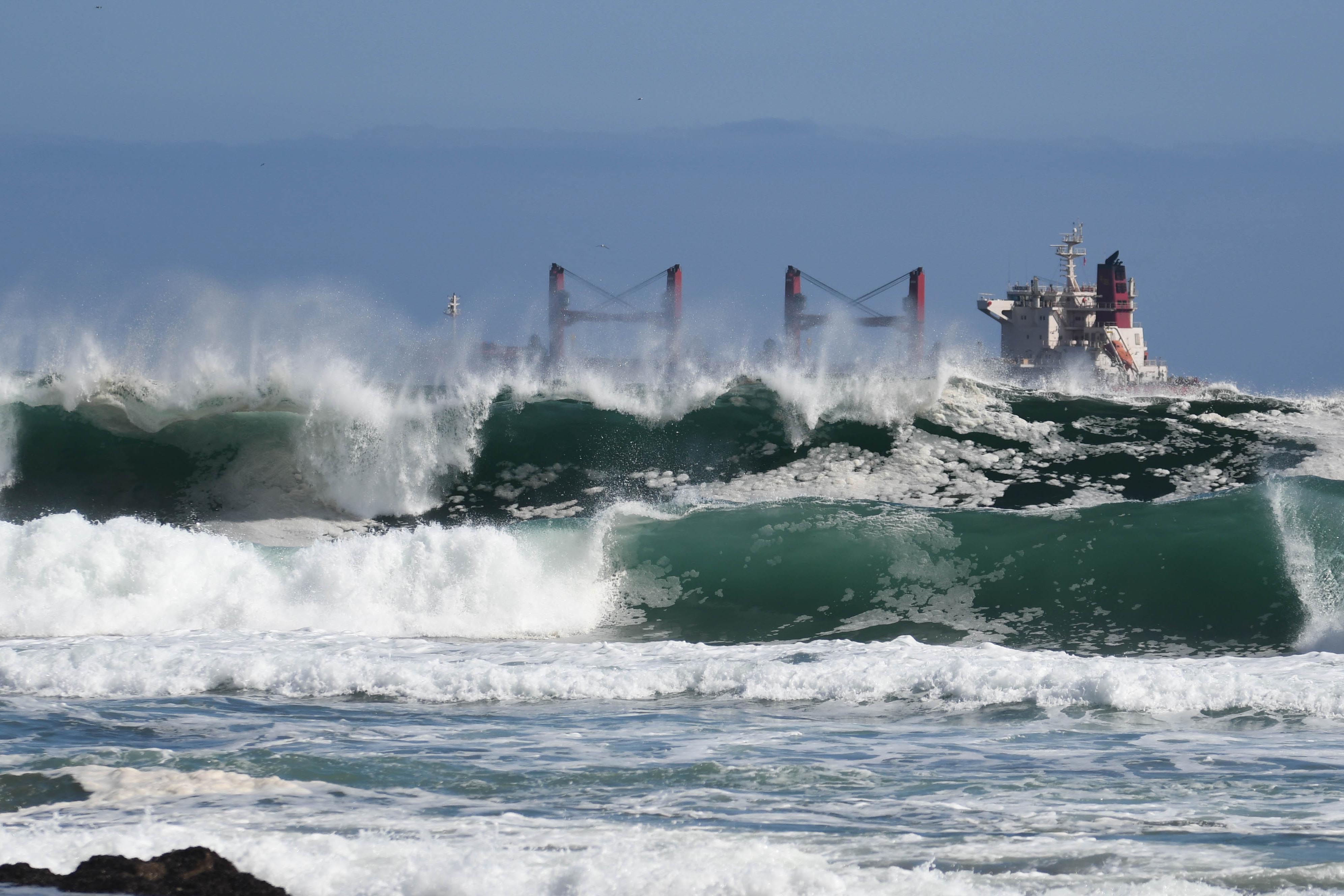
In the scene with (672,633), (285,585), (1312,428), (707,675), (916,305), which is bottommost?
(707,675)

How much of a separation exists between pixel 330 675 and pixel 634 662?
6.64ft

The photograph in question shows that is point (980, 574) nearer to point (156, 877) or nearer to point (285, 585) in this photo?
point (285, 585)

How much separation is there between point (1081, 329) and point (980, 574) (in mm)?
45553

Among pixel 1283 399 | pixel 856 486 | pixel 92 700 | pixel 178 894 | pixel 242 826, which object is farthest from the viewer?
pixel 1283 399

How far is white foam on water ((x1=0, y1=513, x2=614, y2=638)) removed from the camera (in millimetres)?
10953

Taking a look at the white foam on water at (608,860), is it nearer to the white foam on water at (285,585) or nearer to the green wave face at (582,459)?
the white foam on water at (285,585)

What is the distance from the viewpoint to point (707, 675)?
8453 mm

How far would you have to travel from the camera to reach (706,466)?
1888 cm

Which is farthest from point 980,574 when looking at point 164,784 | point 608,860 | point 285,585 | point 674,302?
point 674,302

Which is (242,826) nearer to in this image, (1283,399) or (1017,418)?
(1017,418)

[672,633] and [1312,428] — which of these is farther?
[1312,428]

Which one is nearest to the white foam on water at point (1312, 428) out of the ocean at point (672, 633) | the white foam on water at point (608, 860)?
the ocean at point (672, 633)

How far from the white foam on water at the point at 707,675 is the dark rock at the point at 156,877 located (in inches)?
142

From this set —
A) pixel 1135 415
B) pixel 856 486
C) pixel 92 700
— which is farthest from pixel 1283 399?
pixel 92 700
